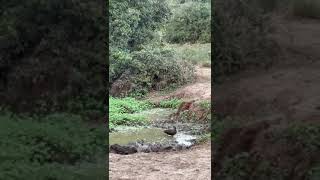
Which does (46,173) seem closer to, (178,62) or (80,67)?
(80,67)

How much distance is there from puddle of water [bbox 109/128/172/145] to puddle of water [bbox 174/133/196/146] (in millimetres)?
168

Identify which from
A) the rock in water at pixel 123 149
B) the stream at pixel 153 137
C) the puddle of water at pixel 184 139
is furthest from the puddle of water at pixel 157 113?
the rock in water at pixel 123 149

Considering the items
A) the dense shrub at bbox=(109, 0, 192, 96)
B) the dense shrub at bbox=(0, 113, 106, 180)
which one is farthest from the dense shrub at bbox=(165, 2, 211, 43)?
the dense shrub at bbox=(0, 113, 106, 180)

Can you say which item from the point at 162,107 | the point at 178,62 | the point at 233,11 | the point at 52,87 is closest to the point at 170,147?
the point at 52,87

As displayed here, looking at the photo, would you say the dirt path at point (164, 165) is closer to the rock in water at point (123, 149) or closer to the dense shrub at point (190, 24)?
the rock in water at point (123, 149)

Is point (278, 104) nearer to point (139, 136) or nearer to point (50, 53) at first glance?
point (139, 136)

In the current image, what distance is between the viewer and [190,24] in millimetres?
17766

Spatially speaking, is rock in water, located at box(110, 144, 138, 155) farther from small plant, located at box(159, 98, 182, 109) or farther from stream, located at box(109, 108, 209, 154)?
small plant, located at box(159, 98, 182, 109)

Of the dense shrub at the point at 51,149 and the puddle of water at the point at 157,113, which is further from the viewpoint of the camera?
the puddle of water at the point at 157,113

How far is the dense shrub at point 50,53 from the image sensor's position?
9508mm

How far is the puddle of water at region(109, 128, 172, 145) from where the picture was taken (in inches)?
383

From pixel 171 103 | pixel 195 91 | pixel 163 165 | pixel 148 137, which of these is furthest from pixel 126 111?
pixel 163 165

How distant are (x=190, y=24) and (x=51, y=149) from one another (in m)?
11.4

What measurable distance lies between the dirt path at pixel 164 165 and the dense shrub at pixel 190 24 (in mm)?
8847
